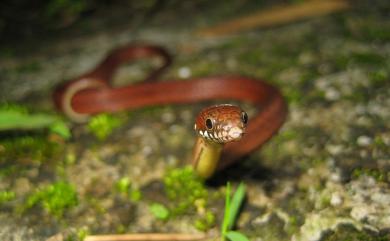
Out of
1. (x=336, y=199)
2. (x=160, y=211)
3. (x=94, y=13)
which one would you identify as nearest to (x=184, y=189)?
(x=160, y=211)

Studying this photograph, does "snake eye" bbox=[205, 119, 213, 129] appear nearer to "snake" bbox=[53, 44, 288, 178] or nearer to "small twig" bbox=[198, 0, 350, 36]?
"snake" bbox=[53, 44, 288, 178]

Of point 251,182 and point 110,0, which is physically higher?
point 110,0

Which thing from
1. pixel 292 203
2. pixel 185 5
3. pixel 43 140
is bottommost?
pixel 292 203

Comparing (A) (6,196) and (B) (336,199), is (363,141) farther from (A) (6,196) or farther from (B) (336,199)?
(A) (6,196)

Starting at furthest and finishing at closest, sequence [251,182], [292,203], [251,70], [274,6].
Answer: [274,6] → [251,70] → [251,182] → [292,203]

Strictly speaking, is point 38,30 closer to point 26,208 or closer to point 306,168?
point 26,208

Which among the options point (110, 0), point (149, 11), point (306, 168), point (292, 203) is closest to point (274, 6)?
point (149, 11)

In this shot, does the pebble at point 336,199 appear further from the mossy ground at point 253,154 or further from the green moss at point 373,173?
the green moss at point 373,173

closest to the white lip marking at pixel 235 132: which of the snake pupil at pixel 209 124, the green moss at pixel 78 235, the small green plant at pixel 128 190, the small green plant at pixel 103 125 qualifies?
the snake pupil at pixel 209 124
